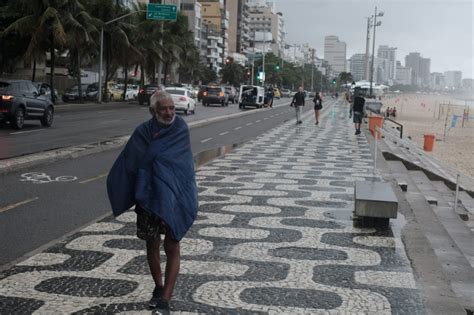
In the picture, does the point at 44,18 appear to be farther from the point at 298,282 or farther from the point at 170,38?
the point at 298,282

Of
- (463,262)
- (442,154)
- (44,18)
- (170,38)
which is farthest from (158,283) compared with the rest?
(170,38)

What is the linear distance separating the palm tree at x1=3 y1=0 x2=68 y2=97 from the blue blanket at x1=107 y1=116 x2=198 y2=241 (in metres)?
35.3

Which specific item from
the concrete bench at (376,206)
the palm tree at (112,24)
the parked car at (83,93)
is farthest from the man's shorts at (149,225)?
the parked car at (83,93)

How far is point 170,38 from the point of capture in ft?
200

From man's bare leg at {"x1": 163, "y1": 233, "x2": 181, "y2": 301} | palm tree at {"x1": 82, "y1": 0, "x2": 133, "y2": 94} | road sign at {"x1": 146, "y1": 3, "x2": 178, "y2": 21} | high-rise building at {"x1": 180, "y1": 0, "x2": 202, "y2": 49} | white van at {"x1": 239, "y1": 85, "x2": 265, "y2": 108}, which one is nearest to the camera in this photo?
man's bare leg at {"x1": 163, "y1": 233, "x2": 181, "y2": 301}

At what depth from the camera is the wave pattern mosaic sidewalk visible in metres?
4.92

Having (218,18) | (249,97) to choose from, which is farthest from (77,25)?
(218,18)

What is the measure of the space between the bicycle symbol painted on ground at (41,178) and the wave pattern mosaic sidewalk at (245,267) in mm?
3002

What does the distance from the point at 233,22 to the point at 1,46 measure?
12729cm

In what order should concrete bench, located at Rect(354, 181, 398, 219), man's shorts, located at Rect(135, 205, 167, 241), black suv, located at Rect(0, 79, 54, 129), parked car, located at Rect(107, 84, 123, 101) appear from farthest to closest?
parked car, located at Rect(107, 84, 123, 101), black suv, located at Rect(0, 79, 54, 129), concrete bench, located at Rect(354, 181, 398, 219), man's shorts, located at Rect(135, 205, 167, 241)

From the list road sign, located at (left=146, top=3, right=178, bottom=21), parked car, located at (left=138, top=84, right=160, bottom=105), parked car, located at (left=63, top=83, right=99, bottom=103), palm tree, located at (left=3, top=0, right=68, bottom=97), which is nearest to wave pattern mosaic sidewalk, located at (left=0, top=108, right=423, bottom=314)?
road sign, located at (left=146, top=3, right=178, bottom=21)

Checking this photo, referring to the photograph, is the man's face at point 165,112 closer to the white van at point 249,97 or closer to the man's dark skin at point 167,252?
the man's dark skin at point 167,252

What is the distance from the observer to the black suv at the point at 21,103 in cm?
2112

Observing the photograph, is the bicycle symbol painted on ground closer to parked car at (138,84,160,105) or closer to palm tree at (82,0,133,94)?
palm tree at (82,0,133,94)
